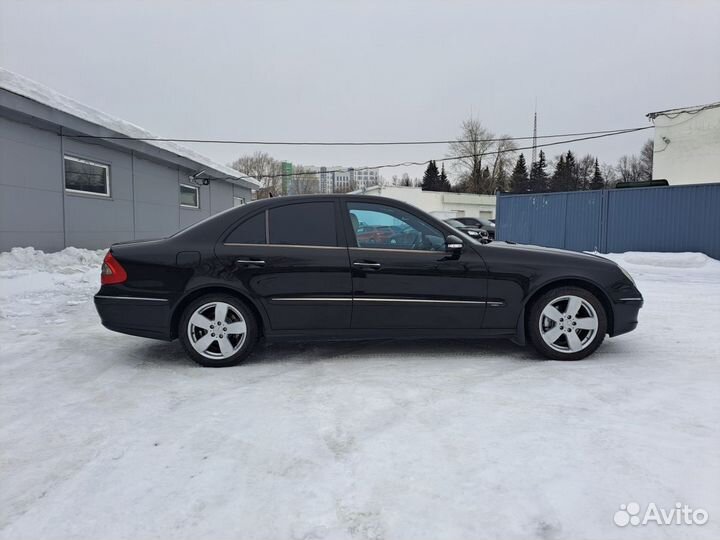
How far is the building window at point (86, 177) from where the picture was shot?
1160 centimetres

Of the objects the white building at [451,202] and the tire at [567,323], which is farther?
the white building at [451,202]

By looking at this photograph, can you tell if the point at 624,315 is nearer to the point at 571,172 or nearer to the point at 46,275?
the point at 46,275

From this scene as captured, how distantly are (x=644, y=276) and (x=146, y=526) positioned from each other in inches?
458

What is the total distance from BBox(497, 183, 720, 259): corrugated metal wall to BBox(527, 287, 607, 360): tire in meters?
12.1

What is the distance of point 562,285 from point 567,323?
13.2 inches

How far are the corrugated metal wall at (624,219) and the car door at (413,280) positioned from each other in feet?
42.1

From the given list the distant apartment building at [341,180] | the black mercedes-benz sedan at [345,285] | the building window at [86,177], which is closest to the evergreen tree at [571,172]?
the distant apartment building at [341,180]

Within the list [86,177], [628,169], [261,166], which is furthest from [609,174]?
[86,177]

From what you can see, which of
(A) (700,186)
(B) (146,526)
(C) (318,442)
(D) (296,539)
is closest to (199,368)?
(C) (318,442)

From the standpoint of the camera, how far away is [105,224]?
509 inches

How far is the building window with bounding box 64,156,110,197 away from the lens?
11.6 metres

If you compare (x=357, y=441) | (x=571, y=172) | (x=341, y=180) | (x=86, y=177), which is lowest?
(x=357, y=441)

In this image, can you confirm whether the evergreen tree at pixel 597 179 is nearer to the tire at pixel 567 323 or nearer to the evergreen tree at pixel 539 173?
Answer: the evergreen tree at pixel 539 173

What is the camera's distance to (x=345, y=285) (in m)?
4.19
